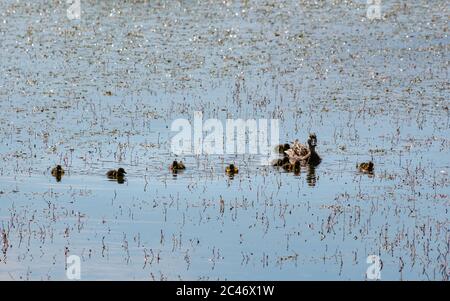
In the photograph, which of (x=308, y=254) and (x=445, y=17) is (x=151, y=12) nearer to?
(x=445, y=17)

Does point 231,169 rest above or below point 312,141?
below

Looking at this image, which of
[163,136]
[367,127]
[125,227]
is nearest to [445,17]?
[367,127]

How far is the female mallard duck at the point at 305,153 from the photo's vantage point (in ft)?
88.5

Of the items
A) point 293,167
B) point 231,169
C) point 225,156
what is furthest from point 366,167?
point 225,156

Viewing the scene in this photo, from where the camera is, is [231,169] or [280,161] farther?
[280,161]

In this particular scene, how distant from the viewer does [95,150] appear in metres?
28.7

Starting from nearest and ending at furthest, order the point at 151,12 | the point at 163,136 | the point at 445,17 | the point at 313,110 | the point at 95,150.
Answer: the point at 95,150 < the point at 163,136 < the point at 313,110 < the point at 445,17 < the point at 151,12

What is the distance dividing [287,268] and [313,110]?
17.2 metres

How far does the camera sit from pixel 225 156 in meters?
28.0

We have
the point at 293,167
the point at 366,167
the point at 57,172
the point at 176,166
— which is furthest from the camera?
the point at 293,167

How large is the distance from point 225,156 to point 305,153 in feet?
7.44

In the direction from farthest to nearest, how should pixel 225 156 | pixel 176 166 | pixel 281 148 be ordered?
pixel 281 148, pixel 225 156, pixel 176 166

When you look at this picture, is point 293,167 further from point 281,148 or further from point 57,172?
point 57,172

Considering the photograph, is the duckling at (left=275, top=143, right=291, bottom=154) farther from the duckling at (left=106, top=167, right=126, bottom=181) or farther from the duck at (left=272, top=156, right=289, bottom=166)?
the duckling at (left=106, top=167, right=126, bottom=181)
